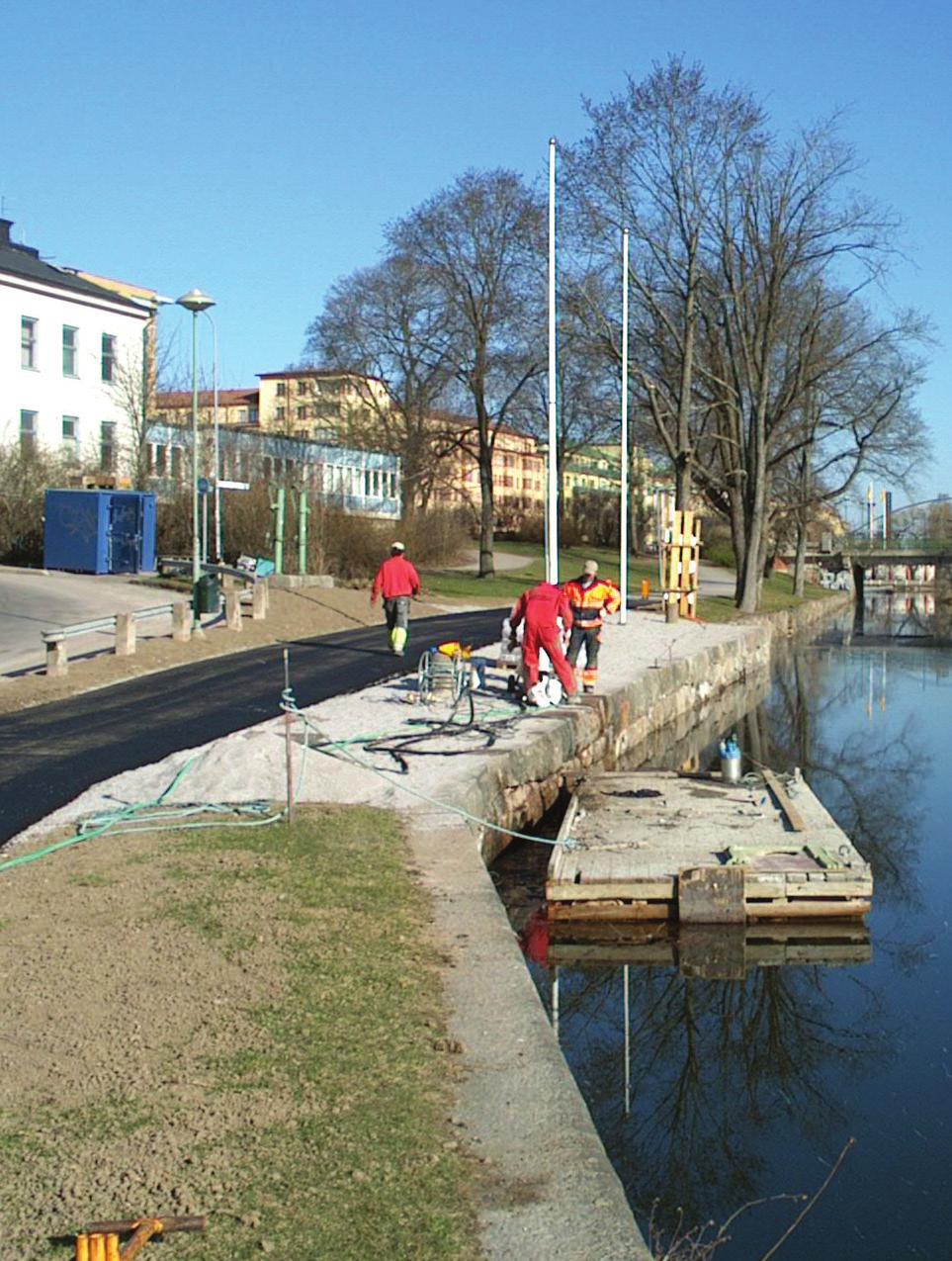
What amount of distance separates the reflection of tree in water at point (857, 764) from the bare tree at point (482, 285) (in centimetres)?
2441

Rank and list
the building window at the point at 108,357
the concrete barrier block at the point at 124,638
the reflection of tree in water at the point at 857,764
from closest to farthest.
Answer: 1. the reflection of tree in water at the point at 857,764
2. the concrete barrier block at the point at 124,638
3. the building window at the point at 108,357

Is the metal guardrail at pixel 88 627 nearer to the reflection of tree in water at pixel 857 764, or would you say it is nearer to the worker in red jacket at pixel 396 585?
the worker in red jacket at pixel 396 585

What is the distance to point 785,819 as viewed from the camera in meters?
14.6

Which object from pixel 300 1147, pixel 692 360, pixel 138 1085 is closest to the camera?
pixel 300 1147

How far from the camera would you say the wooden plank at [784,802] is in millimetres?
14227

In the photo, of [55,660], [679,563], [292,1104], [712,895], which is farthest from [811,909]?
[679,563]

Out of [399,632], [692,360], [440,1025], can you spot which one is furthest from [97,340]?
[440,1025]

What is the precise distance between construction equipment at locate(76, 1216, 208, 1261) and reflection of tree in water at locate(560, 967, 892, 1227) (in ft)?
10.7

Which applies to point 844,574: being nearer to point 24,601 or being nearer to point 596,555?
point 596,555

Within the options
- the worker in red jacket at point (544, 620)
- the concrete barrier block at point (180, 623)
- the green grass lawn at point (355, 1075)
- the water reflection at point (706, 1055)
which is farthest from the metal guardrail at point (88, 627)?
the green grass lawn at point (355, 1075)

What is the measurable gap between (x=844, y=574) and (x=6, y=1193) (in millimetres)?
99362

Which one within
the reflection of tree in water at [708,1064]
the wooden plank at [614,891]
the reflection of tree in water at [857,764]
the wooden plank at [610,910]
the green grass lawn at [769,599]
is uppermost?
the green grass lawn at [769,599]

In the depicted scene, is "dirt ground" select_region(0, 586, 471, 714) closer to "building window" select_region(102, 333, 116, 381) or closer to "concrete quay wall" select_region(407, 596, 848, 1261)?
"concrete quay wall" select_region(407, 596, 848, 1261)

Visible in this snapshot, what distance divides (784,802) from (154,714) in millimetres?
8024
